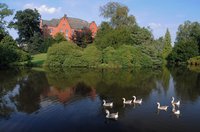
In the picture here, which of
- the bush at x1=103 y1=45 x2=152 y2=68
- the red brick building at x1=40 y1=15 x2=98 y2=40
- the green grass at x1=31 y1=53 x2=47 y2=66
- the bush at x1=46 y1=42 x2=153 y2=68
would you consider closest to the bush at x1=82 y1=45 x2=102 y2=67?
the bush at x1=46 y1=42 x2=153 y2=68

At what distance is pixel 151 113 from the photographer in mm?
24828

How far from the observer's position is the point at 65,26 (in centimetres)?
10312

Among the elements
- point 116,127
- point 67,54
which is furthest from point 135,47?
point 116,127

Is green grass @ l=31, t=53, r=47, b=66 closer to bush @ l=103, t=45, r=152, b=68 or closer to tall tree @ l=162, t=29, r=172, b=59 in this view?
bush @ l=103, t=45, r=152, b=68

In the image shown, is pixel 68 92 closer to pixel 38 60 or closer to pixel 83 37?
pixel 38 60

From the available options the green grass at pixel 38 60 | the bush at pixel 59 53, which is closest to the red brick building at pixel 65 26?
the green grass at pixel 38 60

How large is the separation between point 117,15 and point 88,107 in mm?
62247

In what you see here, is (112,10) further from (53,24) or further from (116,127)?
(116,127)

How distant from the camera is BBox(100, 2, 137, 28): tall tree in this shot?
85125 mm

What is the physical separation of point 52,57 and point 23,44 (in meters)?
33.6

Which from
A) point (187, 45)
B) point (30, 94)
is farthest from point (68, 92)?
point (187, 45)

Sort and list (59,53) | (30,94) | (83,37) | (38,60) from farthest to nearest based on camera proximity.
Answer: (83,37) < (38,60) < (59,53) < (30,94)

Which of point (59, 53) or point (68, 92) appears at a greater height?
point (59, 53)

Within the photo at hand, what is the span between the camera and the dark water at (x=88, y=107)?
2096cm
